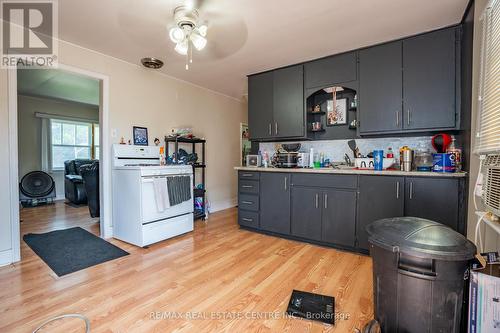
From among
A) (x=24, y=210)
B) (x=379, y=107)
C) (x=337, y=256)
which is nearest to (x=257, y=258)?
(x=337, y=256)

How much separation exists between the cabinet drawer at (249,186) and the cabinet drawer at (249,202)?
0.07 metres

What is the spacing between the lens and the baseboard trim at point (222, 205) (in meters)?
4.66

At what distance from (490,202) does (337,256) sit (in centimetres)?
149

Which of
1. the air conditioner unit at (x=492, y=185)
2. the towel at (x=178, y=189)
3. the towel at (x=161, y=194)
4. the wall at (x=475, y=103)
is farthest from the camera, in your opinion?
the towel at (x=178, y=189)

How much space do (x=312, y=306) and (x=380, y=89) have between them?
8.01 feet

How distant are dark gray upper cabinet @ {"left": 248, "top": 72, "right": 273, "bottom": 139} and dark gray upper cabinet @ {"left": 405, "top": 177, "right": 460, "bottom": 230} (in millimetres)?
1952

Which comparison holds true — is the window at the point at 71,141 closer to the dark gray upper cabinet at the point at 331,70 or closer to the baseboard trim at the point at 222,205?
→ the baseboard trim at the point at 222,205

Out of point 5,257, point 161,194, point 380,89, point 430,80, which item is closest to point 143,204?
point 161,194

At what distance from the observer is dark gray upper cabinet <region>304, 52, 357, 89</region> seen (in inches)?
113

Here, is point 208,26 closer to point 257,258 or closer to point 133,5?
point 133,5

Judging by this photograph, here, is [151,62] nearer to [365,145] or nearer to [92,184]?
[92,184]

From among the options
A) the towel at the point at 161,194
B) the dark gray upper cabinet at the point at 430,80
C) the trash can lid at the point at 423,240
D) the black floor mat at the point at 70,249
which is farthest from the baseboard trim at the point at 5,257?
the dark gray upper cabinet at the point at 430,80

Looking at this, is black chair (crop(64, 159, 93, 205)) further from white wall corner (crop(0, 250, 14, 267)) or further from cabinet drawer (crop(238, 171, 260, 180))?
cabinet drawer (crop(238, 171, 260, 180))

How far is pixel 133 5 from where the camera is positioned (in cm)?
203
